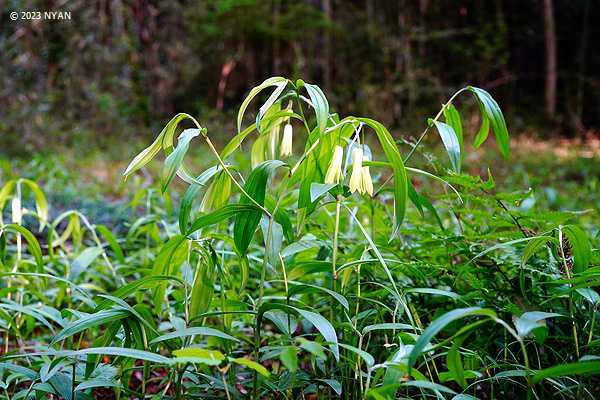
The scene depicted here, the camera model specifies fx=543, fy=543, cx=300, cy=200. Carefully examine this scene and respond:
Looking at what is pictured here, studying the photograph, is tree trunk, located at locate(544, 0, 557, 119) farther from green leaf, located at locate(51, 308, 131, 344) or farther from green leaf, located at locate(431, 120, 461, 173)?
green leaf, located at locate(51, 308, 131, 344)

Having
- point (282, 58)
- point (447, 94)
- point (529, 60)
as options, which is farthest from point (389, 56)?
point (529, 60)

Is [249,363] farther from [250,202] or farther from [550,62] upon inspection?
[550,62]

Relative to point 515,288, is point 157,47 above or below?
above

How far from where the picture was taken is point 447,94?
27.7 ft

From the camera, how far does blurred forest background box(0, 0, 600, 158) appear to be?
745 cm

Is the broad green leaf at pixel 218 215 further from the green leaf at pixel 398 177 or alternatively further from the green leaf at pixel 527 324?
the green leaf at pixel 527 324

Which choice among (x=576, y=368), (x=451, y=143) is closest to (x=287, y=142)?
(x=451, y=143)

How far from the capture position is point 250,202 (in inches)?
29.3

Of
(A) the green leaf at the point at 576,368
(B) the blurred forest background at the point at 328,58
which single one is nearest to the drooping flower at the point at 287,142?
(A) the green leaf at the point at 576,368

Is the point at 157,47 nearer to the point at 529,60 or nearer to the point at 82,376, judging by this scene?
the point at 529,60

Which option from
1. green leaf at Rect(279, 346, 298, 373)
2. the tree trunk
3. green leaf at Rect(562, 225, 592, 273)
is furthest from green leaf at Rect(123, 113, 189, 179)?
the tree trunk

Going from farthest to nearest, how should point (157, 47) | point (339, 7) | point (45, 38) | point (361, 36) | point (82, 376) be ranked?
point (339, 7) → point (361, 36) → point (157, 47) → point (45, 38) → point (82, 376)

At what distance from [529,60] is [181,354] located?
35.3 ft

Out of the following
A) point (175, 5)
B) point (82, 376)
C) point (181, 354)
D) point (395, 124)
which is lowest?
point (395, 124)
